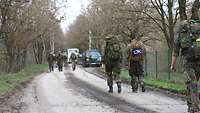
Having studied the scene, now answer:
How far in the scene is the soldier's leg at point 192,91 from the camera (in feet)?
30.4

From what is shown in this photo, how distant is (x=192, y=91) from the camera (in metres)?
9.29

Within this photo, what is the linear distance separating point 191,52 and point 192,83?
65cm

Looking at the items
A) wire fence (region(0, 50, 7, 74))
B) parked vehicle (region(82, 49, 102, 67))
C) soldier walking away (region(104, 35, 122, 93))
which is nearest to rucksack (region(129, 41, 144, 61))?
soldier walking away (region(104, 35, 122, 93))

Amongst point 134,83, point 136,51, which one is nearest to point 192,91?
point 136,51

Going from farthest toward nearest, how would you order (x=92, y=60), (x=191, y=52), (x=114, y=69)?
(x=92, y=60) → (x=114, y=69) → (x=191, y=52)

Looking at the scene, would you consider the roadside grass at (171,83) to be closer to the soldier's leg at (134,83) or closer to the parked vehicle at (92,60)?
the soldier's leg at (134,83)

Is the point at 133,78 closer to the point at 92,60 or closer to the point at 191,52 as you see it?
the point at 191,52

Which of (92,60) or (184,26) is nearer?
(184,26)

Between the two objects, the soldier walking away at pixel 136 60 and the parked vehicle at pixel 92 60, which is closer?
the soldier walking away at pixel 136 60

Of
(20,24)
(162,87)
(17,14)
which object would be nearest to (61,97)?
(162,87)

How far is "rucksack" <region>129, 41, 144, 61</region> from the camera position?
51.7ft

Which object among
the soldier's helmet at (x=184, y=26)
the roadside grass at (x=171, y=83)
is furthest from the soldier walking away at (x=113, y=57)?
the soldier's helmet at (x=184, y=26)

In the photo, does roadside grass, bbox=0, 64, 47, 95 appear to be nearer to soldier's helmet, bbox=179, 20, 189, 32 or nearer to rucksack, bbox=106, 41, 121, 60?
rucksack, bbox=106, 41, 121, 60

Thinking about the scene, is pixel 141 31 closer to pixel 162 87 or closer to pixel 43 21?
pixel 43 21
